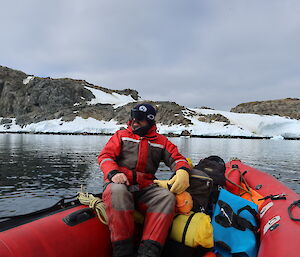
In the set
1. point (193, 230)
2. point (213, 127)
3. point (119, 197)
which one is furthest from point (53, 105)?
point (193, 230)

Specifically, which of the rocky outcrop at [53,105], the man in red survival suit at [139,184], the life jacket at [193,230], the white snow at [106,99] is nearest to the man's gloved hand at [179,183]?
the man in red survival suit at [139,184]

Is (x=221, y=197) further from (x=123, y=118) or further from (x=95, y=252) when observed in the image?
(x=123, y=118)

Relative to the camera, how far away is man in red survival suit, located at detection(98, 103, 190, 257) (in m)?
2.10

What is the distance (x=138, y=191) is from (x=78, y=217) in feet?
2.08

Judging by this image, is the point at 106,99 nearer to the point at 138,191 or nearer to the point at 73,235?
the point at 138,191

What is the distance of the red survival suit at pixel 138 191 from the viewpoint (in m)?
2.09

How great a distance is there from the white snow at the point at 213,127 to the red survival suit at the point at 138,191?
3682 cm

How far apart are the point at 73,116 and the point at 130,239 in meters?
48.6

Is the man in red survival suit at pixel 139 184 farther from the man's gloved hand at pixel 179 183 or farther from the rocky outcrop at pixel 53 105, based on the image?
the rocky outcrop at pixel 53 105

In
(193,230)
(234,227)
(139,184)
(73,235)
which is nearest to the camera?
(73,235)

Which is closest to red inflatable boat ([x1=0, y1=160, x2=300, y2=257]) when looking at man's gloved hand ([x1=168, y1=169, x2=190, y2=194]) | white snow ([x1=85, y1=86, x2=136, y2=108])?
man's gloved hand ([x1=168, y1=169, x2=190, y2=194])

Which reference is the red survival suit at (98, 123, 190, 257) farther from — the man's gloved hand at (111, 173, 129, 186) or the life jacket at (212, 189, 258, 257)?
the life jacket at (212, 189, 258, 257)

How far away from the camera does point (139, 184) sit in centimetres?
252

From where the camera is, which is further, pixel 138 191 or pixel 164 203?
pixel 138 191
